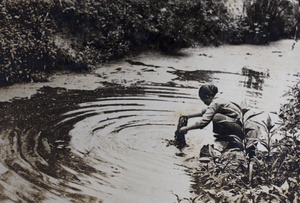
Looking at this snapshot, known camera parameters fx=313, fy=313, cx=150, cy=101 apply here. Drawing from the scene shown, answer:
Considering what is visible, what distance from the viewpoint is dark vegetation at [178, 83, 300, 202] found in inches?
73.8

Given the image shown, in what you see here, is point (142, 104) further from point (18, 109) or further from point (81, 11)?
point (81, 11)

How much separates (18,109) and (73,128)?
1.66 ft

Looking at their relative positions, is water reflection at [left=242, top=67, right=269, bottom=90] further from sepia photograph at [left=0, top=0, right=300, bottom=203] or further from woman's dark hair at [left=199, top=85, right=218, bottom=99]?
woman's dark hair at [left=199, top=85, right=218, bottom=99]

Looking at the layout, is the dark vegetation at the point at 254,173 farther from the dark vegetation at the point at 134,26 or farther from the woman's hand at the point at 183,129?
the dark vegetation at the point at 134,26

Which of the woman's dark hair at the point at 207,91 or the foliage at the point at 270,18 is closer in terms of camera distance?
the woman's dark hair at the point at 207,91

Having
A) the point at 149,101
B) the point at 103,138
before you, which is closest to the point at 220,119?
the point at 149,101

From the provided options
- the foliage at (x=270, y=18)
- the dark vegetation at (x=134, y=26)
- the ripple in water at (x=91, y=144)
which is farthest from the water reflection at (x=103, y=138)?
the foliage at (x=270, y=18)

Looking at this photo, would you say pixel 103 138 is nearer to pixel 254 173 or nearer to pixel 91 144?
pixel 91 144

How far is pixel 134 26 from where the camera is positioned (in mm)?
3447

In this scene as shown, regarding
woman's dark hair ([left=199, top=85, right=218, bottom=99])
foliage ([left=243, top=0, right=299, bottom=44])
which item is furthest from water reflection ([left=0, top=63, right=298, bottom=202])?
foliage ([left=243, top=0, right=299, bottom=44])

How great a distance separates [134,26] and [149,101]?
107 centimetres

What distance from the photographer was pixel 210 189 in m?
1.96

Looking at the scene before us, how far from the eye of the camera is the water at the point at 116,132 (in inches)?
72.8

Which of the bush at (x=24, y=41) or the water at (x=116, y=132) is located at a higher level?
the bush at (x=24, y=41)
